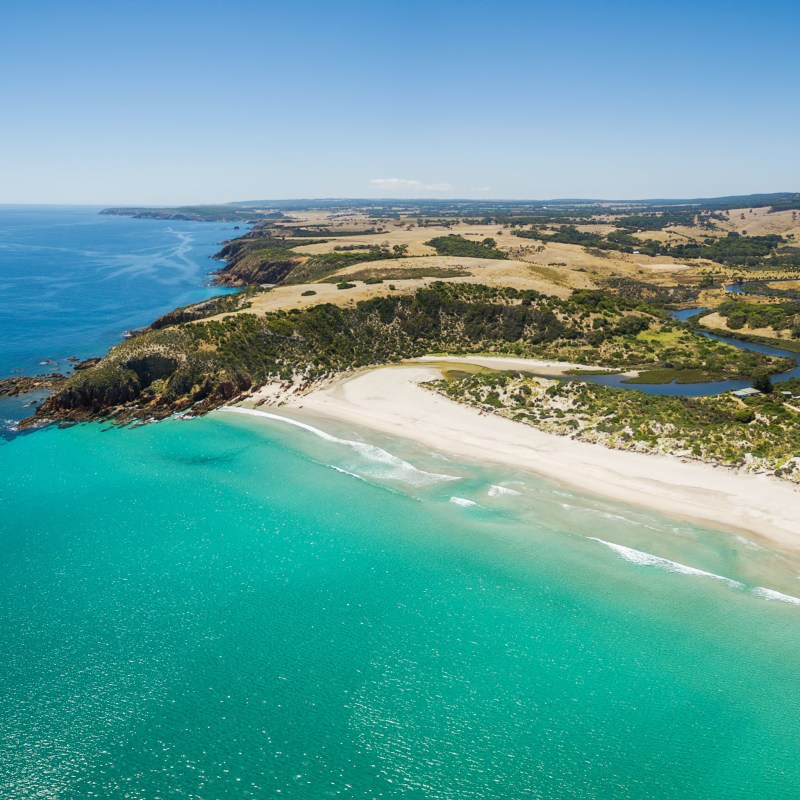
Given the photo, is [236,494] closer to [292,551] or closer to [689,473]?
[292,551]

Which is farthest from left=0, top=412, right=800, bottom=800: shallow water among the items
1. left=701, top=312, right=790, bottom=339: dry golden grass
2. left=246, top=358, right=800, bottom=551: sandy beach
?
left=701, top=312, right=790, bottom=339: dry golden grass

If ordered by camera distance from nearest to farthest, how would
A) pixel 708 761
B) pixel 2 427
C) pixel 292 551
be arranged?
pixel 708 761 < pixel 292 551 < pixel 2 427

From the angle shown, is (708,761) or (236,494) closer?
(708,761)

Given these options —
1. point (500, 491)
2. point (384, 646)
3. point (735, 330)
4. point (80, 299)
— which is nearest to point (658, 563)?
point (500, 491)

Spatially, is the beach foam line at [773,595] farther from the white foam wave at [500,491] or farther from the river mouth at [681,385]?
the river mouth at [681,385]

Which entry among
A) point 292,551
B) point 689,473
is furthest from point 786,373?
point 292,551

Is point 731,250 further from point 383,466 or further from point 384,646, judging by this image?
point 384,646
